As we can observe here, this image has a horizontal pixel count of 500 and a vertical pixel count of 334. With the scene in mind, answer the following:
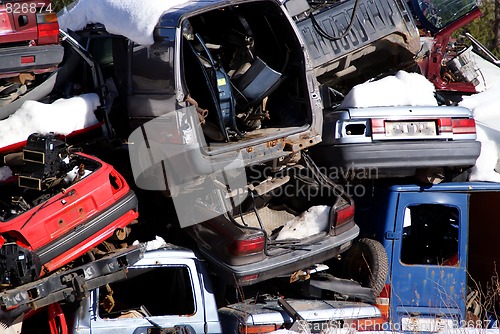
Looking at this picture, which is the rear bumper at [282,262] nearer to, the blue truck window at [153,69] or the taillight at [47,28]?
the blue truck window at [153,69]

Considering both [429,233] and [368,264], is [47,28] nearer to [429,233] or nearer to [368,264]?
[368,264]

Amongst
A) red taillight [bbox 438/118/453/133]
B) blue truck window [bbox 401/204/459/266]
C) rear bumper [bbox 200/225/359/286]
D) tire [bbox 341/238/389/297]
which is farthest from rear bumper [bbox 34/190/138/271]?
red taillight [bbox 438/118/453/133]

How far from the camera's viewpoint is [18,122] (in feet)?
23.9

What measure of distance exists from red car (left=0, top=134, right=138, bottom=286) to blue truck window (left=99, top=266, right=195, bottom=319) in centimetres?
47

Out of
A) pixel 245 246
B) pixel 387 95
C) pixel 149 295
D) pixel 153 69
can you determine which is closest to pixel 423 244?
pixel 387 95

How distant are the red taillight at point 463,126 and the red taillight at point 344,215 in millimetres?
1450

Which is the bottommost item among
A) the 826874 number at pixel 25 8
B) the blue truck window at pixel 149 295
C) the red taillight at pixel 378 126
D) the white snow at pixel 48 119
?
the blue truck window at pixel 149 295

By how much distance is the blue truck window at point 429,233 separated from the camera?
328 inches

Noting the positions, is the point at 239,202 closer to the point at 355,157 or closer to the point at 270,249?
the point at 270,249

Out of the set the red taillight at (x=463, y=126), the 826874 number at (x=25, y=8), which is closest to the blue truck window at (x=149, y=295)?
the 826874 number at (x=25, y=8)

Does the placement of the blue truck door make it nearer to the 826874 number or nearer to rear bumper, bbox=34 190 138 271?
rear bumper, bbox=34 190 138 271

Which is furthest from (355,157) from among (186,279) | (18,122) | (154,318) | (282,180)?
(18,122)

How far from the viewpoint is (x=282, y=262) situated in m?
7.16

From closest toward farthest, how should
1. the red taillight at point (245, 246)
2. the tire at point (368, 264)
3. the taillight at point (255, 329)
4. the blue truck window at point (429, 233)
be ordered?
the taillight at point (255, 329), the red taillight at point (245, 246), the tire at point (368, 264), the blue truck window at point (429, 233)
